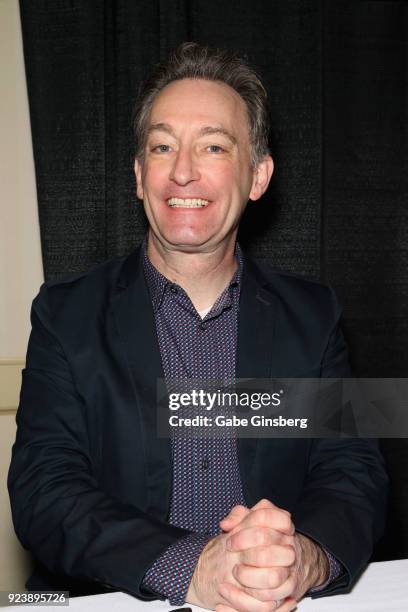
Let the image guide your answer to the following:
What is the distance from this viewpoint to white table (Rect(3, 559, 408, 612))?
40.9 inches

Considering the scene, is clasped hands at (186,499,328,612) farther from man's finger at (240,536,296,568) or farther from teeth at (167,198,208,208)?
teeth at (167,198,208,208)

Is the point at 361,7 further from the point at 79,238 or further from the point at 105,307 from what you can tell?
the point at 105,307

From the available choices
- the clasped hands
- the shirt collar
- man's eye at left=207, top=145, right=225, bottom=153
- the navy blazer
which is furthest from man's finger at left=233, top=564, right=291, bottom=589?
man's eye at left=207, top=145, right=225, bottom=153

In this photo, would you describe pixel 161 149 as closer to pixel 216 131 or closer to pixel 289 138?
pixel 216 131

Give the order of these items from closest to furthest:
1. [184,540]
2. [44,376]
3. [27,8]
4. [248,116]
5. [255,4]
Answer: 1. [184,540]
2. [44,376]
3. [248,116]
4. [27,8]
5. [255,4]

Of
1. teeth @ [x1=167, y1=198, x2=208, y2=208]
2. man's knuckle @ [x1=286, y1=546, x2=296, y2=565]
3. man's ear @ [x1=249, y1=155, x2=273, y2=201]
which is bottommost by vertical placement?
man's knuckle @ [x1=286, y1=546, x2=296, y2=565]

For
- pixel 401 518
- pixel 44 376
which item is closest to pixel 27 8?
pixel 44 376

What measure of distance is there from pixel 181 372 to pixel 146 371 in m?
0.09

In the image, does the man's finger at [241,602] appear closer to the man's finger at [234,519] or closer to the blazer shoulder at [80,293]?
the man's finger at [234,519]

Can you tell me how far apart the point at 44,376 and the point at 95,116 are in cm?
96

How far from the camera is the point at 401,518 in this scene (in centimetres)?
247

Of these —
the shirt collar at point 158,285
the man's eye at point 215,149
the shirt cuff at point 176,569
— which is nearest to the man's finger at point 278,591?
the shirt cuff at point 176,569

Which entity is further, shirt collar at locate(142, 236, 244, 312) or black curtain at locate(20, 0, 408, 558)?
Result: black curtain at locate(20, 0, 408, 558)

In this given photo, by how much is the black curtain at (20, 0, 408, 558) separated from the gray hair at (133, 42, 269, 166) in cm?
36
